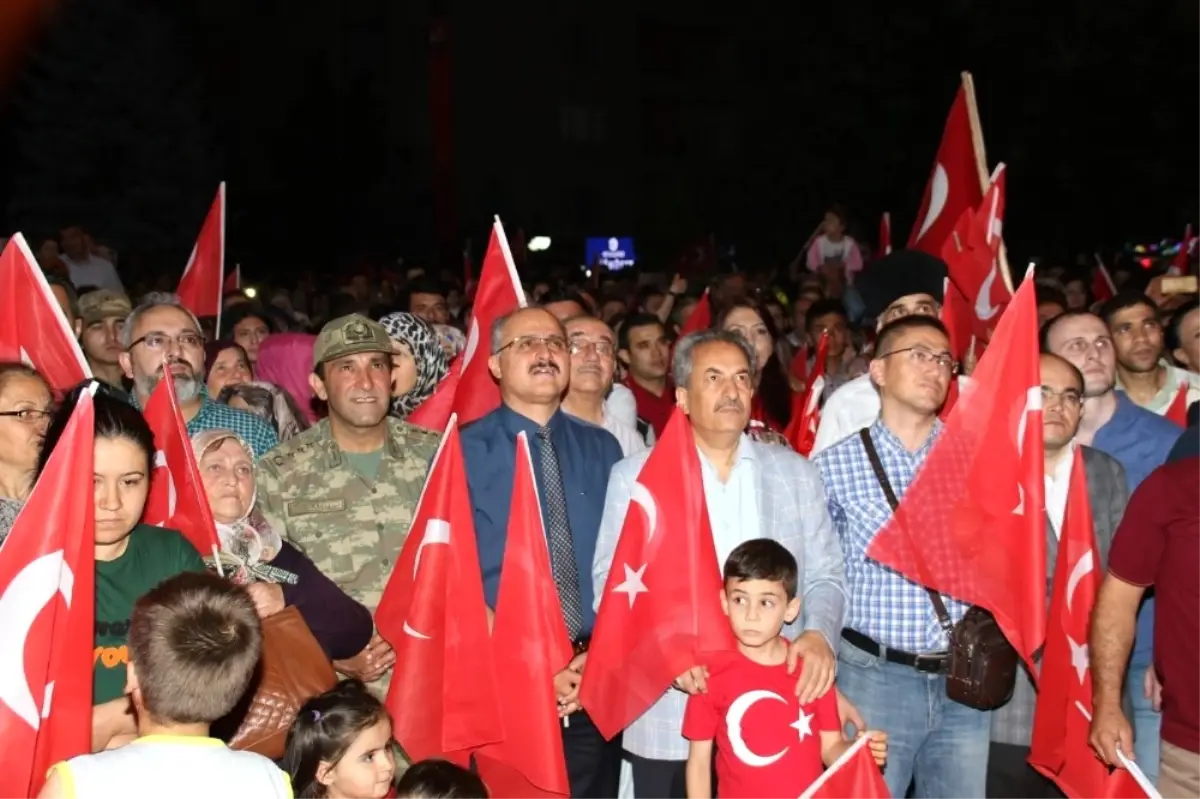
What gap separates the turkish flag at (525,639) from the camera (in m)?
5.68

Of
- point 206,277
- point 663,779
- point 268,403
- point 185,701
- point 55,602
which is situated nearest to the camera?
point 185,701

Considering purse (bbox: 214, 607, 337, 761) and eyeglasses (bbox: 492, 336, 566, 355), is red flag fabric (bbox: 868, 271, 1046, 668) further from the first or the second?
purse (bbox: 214, 607, 337, 761)

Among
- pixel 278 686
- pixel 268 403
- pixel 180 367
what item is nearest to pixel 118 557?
pixel 278 686

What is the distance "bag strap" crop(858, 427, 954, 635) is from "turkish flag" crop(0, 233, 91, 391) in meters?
3.11

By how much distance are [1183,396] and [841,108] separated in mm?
26339

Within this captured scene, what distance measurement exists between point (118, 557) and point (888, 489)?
2.72 m

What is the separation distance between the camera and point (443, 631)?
5.73 meters

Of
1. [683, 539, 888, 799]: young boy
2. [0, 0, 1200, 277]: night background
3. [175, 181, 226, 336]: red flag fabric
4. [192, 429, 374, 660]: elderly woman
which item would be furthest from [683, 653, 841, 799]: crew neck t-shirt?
[0, 0, 1200, 277]: night background

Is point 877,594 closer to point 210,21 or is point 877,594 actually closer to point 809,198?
point 809,198

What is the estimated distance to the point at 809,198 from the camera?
119 ft

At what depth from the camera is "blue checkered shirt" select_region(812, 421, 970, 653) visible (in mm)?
5801

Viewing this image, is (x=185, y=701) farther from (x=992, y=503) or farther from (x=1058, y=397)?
(x=1058, y=397)

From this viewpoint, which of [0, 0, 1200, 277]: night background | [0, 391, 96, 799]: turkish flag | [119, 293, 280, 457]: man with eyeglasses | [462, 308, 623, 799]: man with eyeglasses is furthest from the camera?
[0, 0, 1200, 277]: night background

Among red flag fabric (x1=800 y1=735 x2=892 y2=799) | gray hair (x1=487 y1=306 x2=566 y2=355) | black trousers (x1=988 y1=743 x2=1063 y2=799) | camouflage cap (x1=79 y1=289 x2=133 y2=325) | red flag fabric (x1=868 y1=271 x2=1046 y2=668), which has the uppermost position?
camouflage cap (x1=79 y1=289 x2=133 y2=325)
